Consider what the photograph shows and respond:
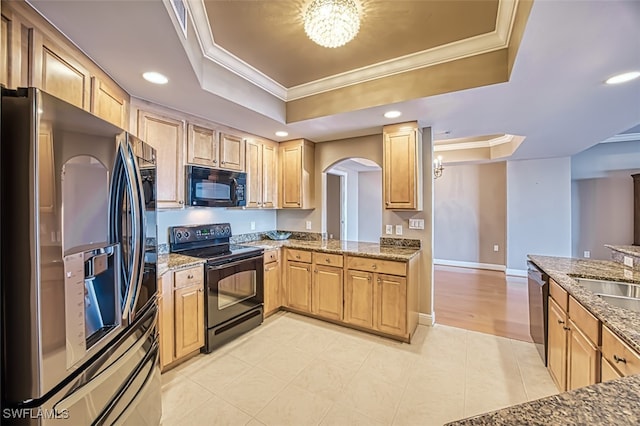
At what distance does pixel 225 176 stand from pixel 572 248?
6829 millimetres

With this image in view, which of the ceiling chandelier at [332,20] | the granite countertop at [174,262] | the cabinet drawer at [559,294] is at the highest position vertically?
the ceiling chandelier at [332,20]

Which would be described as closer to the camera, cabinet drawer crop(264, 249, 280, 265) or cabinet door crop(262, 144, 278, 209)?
cabinet drawer crop(264, 249, 280, 265)

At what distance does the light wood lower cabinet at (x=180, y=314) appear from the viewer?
2242mm

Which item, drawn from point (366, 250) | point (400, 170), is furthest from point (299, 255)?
point (400, 170)

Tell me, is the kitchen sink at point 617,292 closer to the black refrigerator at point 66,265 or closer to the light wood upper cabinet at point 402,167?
the light wood upper cabinet at point 402,167

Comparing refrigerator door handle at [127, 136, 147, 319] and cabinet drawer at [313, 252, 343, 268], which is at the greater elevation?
refrigerator door handle at [127, 136, 147, 319]

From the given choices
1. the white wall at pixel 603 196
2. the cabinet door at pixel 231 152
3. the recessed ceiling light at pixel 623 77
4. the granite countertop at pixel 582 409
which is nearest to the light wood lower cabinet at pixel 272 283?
the cabinet door at pixel 231 152

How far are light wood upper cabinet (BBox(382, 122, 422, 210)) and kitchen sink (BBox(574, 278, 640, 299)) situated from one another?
153 centimetres

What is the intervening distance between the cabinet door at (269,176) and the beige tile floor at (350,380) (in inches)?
68.5

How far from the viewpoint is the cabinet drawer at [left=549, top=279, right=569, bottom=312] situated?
187 centimetres

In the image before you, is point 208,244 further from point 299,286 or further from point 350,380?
point 350,380

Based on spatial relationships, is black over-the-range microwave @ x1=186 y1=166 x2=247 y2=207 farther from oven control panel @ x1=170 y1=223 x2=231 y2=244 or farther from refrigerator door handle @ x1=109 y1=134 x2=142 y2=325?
refrigerator door handle @ x1=109 y1=134 x2=142 y2=325

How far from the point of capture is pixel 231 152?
10.8 ft

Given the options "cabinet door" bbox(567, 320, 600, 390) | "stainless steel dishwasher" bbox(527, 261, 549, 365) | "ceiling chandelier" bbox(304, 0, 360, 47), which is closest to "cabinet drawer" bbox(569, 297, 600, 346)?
"cabinet door" bbox(567, 320, 600, 390)
